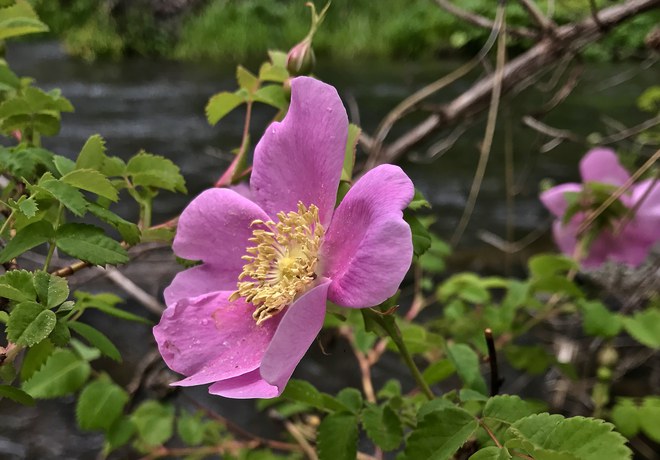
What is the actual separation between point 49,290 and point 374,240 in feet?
0.77

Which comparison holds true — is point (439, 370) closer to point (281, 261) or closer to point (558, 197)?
point (281, 261)

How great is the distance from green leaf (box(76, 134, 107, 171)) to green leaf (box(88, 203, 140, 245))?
0.04 m

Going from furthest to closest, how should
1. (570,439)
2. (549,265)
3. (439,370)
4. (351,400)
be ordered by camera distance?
(549,265) → (439,370) → (351,400) → (570,439)

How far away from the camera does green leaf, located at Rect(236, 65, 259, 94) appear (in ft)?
2.02

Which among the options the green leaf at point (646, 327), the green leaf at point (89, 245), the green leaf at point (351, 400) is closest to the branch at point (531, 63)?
the green leaf at point (646, 327)

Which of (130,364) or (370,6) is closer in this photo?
(130,364)

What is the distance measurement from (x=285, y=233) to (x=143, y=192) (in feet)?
0.53

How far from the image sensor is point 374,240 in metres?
0.41

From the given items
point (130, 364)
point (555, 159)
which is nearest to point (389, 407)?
point (130, 364)

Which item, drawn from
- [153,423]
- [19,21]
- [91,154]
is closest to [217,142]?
[153,423]

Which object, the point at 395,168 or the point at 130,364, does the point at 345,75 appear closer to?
the point at 130,364

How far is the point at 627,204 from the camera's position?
3.25 ft

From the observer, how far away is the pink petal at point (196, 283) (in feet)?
1.73

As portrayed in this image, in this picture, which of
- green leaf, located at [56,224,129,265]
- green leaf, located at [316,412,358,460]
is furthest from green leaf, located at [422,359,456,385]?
green leaf, located at [56,224,129,265]
